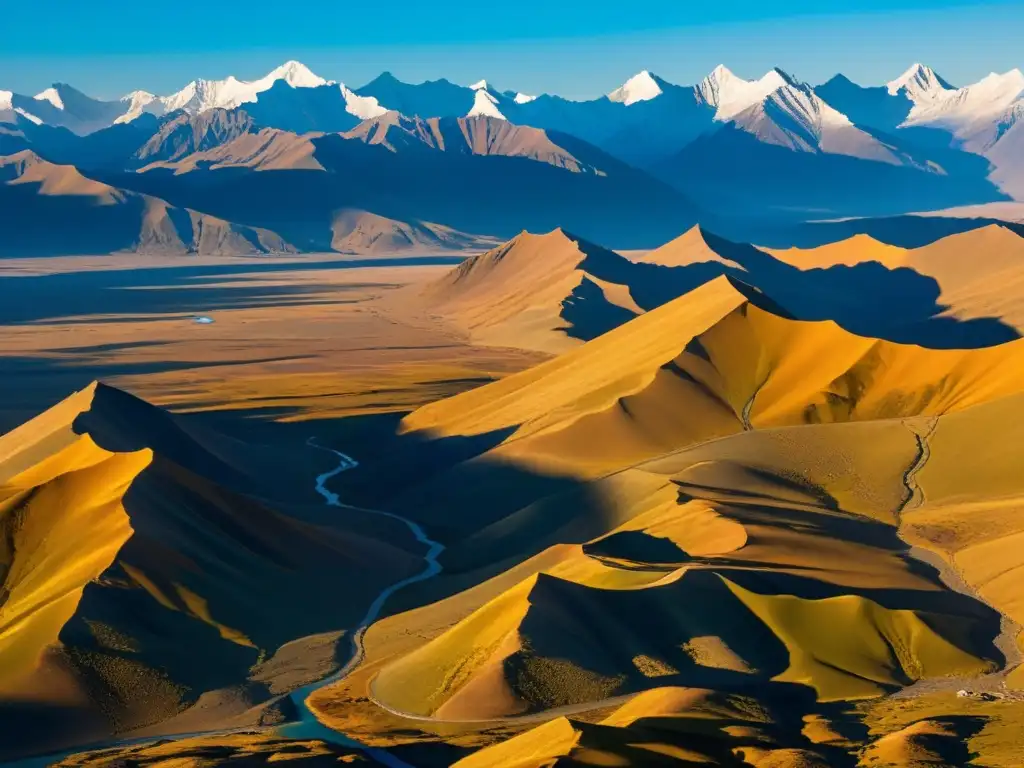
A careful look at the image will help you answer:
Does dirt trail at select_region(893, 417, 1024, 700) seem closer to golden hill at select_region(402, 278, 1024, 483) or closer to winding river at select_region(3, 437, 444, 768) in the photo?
golden hill at select_region(402, 278, 1024, 483)

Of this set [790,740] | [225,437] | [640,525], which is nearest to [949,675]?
[790,740]

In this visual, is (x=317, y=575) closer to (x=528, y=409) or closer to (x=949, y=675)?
(x=949, y=675)

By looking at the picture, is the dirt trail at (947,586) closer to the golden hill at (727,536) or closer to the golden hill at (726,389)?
the golden hill at (727,536)

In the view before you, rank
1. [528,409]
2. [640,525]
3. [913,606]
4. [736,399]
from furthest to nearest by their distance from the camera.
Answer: [528,409], [736,399], [640,525], [913,606]

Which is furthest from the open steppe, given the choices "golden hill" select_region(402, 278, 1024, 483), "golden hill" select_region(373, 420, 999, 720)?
"golden hill" select_region(402, 278, 1024, 483)

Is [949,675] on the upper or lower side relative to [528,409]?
lower

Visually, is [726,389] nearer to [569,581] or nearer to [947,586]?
[947,586]

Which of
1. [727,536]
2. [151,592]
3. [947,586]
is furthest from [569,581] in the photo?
[947,586]
